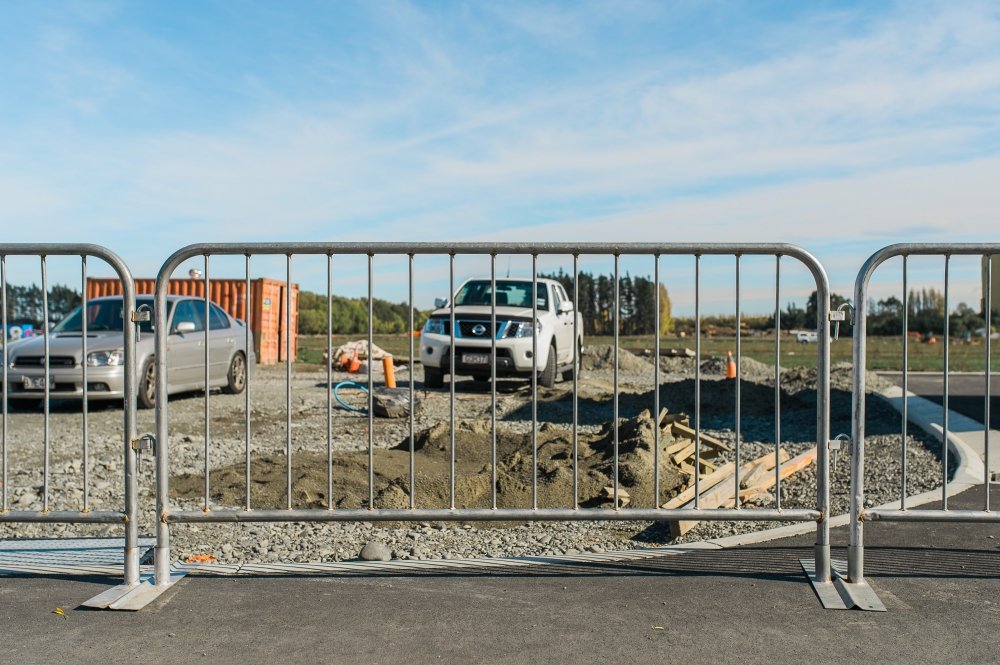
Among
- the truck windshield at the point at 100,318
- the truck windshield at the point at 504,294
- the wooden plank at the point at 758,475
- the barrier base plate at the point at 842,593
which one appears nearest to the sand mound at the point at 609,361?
the truck windshield at the point at 504,294

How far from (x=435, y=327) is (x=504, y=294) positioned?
1494mm

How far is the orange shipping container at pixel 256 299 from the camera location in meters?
28.4

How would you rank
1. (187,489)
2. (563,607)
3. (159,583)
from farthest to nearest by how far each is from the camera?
(187,489)
(159,583)
(563,607)

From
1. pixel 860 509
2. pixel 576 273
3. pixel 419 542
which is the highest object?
pixel 576 273

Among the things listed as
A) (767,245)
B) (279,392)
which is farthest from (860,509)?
(279,392)

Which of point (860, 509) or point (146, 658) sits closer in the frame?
point (146, 658)

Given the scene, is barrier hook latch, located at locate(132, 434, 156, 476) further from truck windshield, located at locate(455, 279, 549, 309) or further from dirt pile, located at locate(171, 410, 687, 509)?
truck windshield, located at locate(455, 279, 549, 309)

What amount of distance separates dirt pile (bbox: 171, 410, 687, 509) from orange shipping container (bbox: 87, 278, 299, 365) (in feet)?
63.1

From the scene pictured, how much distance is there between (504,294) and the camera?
17.4 metres

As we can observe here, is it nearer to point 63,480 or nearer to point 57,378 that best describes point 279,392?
point 57,378

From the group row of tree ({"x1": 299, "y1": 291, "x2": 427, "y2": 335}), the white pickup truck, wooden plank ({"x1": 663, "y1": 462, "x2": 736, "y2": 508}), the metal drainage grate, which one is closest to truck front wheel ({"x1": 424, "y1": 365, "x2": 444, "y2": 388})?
the white pickup truck

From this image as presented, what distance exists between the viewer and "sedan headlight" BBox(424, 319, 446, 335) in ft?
54.9

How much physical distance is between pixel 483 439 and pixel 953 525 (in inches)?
200

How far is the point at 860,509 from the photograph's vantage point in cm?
488
